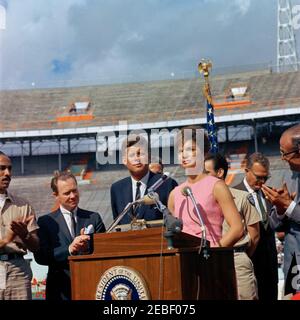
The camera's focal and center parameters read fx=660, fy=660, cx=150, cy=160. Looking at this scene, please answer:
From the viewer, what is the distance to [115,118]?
3147 cm

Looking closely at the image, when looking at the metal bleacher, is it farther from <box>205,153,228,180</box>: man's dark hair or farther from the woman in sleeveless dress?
the woman in sleeveless dress

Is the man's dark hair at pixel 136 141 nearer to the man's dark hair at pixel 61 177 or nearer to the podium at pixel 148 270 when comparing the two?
the man's dark hair at pixel 61 177

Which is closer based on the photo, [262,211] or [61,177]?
[61,177]

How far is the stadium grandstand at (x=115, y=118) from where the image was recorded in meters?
29.8

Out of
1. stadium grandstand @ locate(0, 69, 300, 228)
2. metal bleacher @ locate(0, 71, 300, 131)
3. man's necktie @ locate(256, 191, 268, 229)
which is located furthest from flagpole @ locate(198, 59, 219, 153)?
metal bleacher @ locate(0, 71, 300, 131)

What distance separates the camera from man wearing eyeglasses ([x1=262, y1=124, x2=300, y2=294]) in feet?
11.5

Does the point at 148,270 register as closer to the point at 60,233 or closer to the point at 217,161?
the point at 60,233

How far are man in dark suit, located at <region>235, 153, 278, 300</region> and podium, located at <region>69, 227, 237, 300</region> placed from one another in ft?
5.59

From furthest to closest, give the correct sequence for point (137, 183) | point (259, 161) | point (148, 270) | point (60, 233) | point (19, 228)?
1. point (259, 161)
2. point (137, 183)
3. point (60, 233)
4. point (19, 228)
5. point (148, 270)

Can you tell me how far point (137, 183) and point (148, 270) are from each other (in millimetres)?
1526

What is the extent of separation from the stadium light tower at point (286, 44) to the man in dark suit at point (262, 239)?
91.9 ft

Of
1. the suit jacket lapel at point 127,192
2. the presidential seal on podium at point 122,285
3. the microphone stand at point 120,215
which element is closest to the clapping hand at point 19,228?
the microphone stand at point 120,215

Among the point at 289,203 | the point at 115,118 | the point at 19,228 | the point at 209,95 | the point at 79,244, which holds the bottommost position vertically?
the point at 79,244

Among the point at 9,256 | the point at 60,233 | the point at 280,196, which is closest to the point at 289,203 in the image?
the point at 280,196
